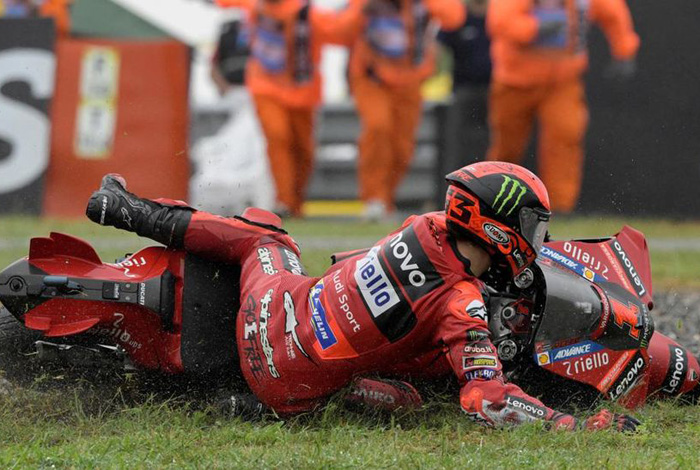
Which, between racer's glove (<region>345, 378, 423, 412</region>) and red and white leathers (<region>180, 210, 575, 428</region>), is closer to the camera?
red and white leathers (<region>180, 210, 575, 428</region>)

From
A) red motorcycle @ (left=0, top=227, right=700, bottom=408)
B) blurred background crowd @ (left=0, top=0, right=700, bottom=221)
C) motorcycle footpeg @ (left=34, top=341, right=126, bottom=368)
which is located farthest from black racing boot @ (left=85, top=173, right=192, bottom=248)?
blurred background crowd @ (left=0, top=0, right=700, bottom=221)

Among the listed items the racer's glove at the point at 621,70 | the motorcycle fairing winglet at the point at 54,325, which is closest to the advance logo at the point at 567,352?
the motorcycle fairing winglet at the point at 54,325

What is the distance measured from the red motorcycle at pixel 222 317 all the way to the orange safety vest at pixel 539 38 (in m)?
7.42

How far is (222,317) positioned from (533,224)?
1.55 m

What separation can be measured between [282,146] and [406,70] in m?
1.51

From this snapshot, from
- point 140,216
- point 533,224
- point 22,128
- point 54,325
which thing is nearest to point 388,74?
point 22,128

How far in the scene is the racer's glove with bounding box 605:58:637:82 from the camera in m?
14.5

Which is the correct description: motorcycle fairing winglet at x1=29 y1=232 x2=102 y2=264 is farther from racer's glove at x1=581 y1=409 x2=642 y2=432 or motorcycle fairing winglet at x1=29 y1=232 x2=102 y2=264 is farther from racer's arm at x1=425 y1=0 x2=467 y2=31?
racer's arm at x1=425 y1=0 x2=467 y2=31

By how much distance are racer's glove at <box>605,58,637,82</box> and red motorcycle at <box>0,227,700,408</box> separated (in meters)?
8.41

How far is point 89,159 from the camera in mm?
14258

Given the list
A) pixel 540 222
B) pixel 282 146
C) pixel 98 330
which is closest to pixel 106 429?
pixel 98 330

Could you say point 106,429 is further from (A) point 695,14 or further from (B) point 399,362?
(A) point 695,14

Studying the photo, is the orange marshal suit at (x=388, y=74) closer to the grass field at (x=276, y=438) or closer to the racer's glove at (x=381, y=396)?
the grass field at (x=276, y=438)

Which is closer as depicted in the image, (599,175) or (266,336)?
(266,336)
